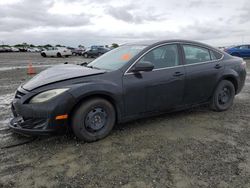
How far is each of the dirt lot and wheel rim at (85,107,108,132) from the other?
0.25 meters

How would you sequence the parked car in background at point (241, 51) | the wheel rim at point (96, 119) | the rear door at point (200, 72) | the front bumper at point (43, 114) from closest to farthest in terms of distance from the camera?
the front bumper at point (43, 114), the wheel rim at point (96, 119), the rear door at point (200, 72), the parked car in background at point (241, 51)

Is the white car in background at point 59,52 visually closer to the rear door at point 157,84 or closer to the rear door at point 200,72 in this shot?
the rear door at point 200,72

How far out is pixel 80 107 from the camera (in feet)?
12.5

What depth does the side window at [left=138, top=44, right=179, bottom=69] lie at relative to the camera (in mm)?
4592

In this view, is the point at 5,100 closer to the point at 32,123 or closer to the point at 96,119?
the point at 32,123

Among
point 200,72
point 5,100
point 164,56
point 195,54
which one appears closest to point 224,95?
point 200,72

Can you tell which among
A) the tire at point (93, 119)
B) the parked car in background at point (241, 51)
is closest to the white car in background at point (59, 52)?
the parked car in background at point (241, 51)

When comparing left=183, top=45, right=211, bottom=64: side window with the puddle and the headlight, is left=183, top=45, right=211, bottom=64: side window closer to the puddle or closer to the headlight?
the headlight

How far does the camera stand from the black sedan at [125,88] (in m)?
3.70

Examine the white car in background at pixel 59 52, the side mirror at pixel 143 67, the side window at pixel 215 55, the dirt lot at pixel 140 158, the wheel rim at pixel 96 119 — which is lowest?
the dirt lot at pixel 140 158

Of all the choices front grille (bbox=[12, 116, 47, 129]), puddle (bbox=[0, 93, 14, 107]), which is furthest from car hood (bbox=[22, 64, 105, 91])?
puddle (bbox=[0, 93, 14, 107])

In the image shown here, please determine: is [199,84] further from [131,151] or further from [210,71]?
[131,151]

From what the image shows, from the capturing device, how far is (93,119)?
3973 mm

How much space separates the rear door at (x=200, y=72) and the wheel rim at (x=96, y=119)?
174 cm
